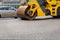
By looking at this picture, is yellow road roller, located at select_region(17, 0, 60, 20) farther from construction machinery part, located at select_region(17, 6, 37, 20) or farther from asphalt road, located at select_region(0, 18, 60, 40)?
asphalt road, located at select_region(0, 18, 60, 40)

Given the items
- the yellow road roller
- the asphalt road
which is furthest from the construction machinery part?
the asphalt road

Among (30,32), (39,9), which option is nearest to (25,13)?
(39,9)

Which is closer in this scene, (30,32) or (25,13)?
(30,32)

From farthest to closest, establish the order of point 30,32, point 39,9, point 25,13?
point 25,13 → point 39,9 → point 30,32

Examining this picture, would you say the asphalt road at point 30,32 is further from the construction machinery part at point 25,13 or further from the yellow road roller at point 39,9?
the construction machinery part at point 25,13

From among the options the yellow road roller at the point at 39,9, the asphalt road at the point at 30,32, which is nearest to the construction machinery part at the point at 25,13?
the yellow road roller at the point at 39,9

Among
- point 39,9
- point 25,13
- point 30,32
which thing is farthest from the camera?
point 25,13

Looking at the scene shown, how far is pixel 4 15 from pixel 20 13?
4882 mm

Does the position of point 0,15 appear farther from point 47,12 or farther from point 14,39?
point 14,39

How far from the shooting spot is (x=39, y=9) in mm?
16469

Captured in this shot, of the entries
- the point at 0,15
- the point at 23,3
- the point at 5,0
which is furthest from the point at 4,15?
the point at 5,0

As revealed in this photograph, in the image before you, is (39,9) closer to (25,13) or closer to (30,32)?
(25,13)

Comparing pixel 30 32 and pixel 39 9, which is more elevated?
pixel 30 32

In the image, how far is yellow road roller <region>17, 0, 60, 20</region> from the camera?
1617 cm
